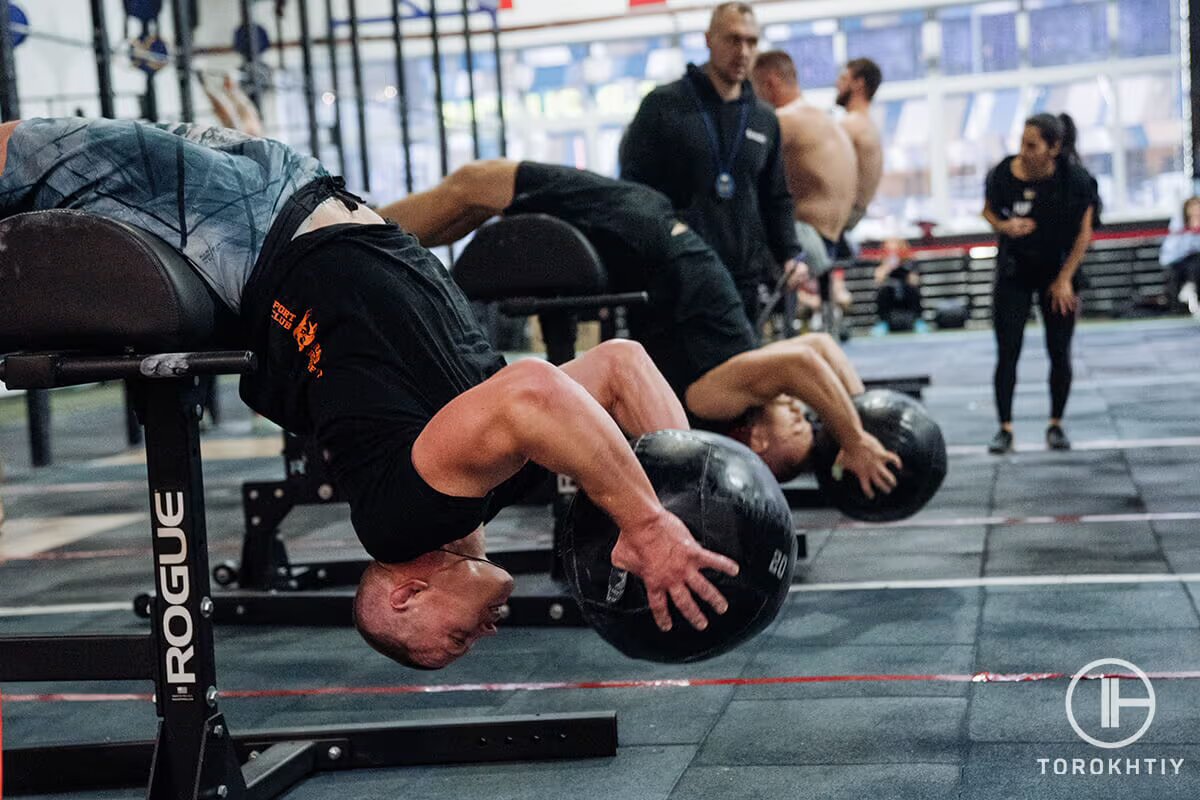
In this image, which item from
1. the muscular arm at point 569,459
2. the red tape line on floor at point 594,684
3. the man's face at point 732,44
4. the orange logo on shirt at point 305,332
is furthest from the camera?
the man's face at point 732,44

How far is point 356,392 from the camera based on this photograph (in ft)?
7.46

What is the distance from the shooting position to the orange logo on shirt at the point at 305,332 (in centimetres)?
231

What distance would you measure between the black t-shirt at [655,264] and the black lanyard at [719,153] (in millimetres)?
698

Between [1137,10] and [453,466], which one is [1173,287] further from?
[453,466]

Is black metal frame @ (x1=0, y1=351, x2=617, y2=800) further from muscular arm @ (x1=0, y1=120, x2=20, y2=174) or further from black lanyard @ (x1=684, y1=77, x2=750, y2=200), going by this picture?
black lanyard @ (x1=684, y1=77, x2=750, y2=200)

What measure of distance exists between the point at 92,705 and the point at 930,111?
1373 cm

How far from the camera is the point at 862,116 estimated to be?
6.96 m

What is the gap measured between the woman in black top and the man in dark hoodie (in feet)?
5.67

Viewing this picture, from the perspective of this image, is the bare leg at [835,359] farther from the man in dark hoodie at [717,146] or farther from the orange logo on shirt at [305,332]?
the orange logo on shirt at [305,332]

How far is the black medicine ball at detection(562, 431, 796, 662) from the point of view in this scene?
2203 mm

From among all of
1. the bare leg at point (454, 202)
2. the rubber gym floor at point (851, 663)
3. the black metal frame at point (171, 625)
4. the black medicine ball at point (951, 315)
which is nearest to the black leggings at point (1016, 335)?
the rubber gym floor at point (851, 663)

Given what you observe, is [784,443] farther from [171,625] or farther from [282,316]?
[171,625]

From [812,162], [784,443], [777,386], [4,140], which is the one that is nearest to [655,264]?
[777,386]

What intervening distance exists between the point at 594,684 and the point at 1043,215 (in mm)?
3782
